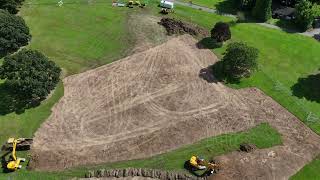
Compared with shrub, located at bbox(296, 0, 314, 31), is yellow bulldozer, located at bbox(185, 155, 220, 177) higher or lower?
lower

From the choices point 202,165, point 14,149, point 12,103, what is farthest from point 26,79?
point 202,165

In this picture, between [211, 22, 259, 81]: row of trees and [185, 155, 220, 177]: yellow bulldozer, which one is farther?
[211, 22, 259, 81]: row of trees

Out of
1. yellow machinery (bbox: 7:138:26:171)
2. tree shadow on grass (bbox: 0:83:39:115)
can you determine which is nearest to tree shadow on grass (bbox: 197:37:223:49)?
tree shadow on grass (bbox: 0:83:39:115)

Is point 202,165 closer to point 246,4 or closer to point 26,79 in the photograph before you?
point 26,79

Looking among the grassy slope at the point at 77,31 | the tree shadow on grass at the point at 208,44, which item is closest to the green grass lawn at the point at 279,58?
the tree shadow on grass at the point at 208,44

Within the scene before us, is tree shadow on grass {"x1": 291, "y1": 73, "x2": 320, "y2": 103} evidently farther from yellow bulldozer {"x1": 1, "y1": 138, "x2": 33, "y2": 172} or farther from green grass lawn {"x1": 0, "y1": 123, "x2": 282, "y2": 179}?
yellow bulldozer {"x1": 1, "y1": 138, "x2": 33, "y2": 172}
